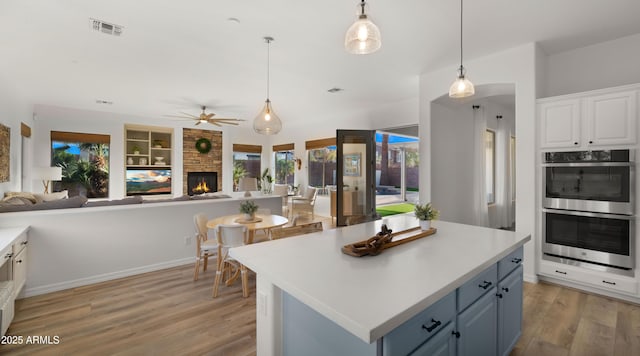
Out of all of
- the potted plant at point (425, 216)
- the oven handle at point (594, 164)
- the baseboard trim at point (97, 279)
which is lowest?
the baseboard trim at point (97, 279)

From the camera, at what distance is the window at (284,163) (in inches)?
374

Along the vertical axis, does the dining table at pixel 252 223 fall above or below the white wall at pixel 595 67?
below

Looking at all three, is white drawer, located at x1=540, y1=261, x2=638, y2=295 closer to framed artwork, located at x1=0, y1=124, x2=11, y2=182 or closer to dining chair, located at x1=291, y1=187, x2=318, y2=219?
dining chair, located at x1=291, y1=187, x2=318, y2=219

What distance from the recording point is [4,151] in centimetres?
425

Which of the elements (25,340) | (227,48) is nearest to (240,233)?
(25,340)

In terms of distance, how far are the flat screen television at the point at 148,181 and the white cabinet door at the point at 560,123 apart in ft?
27.4

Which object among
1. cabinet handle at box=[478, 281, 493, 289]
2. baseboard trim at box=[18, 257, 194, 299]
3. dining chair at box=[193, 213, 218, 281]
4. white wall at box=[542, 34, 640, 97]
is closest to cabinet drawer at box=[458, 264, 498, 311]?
cabinet handle at box=[478, 281, 493, 289]

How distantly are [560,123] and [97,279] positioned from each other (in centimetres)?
563

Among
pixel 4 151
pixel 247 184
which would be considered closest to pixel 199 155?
pixel 247 184

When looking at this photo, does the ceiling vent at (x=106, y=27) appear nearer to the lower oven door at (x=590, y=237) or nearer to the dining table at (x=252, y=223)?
the dining table at (x=252, y=223)

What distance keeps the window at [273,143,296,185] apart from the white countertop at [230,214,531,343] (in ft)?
24.5

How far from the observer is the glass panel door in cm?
626

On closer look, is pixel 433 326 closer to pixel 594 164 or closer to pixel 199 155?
pixel 594 164

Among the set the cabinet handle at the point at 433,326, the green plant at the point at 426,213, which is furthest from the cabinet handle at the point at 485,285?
the green plant at the point at 426,213
